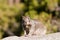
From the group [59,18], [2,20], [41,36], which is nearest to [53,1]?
[59,18]

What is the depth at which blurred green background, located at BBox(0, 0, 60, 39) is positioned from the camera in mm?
7398

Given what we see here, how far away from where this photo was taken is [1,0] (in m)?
7.73

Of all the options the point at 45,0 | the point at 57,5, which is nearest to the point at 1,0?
the point at 45,0

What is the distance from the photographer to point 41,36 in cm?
506

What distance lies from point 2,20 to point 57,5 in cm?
209

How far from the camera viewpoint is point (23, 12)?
26.0 feet

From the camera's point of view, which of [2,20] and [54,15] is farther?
[54,15]

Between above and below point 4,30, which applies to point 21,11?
above

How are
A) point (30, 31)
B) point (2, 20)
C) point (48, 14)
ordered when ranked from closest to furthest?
1. point (30, 31)
2. point (2, 20)
3. point (48, 14)

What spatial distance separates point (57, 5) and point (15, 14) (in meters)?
1.55

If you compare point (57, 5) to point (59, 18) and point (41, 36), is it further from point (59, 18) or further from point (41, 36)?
point (41, 36)

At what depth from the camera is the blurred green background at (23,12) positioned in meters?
7.40

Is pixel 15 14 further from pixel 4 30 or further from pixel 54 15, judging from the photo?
pixel 54 15

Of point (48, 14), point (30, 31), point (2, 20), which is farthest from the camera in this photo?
point (48, 14)
